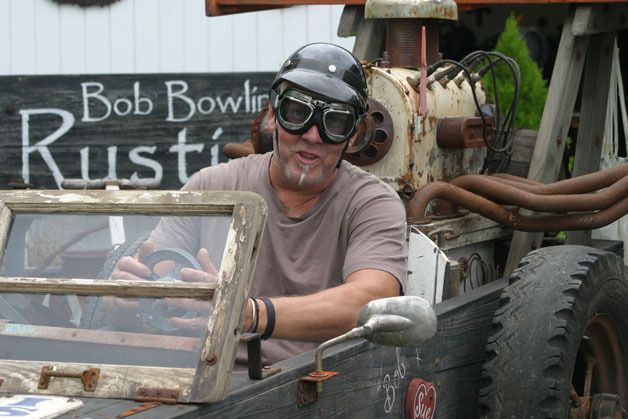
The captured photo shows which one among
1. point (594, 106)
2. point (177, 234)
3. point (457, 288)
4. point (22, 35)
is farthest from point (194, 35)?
point (177, 234)

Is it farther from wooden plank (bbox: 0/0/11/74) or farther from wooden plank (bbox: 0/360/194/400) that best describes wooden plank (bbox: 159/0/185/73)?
wooden plank (bbox: 0/360/194/400)

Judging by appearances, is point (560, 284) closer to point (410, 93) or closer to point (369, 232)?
point (369, 232)

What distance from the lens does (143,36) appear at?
29.0 feet

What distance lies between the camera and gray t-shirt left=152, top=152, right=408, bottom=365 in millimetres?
3602

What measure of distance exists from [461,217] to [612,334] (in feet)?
2.51

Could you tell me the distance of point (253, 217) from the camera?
9.52 ft

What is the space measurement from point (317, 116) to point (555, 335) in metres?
1.00

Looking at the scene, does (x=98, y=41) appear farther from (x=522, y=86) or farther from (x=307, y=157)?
(x=307, y=157)

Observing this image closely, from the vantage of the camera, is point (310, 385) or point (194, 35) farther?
point (194, 35)

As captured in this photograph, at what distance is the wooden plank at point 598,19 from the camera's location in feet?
16.8

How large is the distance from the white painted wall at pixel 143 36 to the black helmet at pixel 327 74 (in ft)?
17.0

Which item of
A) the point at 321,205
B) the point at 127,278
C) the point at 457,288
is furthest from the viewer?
the point at 457,288

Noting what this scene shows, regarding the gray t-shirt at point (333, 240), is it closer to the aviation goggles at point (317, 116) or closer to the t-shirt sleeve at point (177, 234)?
the aviation goggles at point (317, 116)

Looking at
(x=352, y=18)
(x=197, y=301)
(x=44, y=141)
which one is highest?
(x=352, y=18)
